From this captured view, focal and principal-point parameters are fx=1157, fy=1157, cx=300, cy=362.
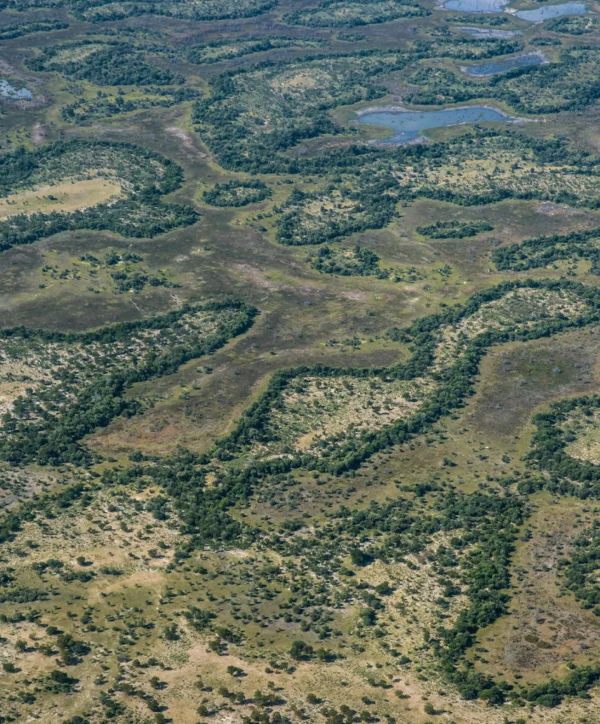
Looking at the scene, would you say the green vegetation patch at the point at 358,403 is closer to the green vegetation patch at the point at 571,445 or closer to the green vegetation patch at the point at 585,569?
the green vegetation patch at the point at 571,445

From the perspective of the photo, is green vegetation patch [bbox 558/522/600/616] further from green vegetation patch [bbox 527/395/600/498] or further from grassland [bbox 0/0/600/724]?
green vegetation patch [bbox 527/395/600/498]

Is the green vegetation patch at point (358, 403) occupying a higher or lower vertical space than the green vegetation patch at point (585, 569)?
higher

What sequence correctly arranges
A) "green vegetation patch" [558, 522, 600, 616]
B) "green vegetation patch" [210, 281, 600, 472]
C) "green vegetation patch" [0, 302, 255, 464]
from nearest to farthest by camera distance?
"green vegetation patch" [558, 522, 600, 616] → "green vegetation patch" [210, 281, 600, 472] → "green vegetation patch" [0, 302, 255, 464]

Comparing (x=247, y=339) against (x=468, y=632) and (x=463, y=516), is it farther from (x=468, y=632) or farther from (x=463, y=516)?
(x=468, y=632)

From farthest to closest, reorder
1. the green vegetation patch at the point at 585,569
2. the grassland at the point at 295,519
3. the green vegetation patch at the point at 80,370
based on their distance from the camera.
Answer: the green vegetation patch at the point at 80,370, the green vegetation patch at the point at 585,569, the grassland at the point at 295,519

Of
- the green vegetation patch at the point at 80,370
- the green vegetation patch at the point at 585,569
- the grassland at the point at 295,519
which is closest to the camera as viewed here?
the grassland at the point at 295,519

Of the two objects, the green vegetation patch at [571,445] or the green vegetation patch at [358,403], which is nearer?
the green vegetation patch at [571,445]

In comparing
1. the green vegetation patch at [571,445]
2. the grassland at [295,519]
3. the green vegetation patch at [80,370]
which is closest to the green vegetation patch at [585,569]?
the grassland at [295,519]

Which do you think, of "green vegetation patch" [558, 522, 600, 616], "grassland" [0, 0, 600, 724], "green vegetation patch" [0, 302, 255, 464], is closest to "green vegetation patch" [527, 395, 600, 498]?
"grassland" [0, 0, 600, 724]

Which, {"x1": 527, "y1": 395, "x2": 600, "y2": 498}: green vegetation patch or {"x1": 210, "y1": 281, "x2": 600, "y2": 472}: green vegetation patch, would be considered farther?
{"x1": 210, "y1": 281, "x2": 600, "y2": 472}: green vegetation patch
